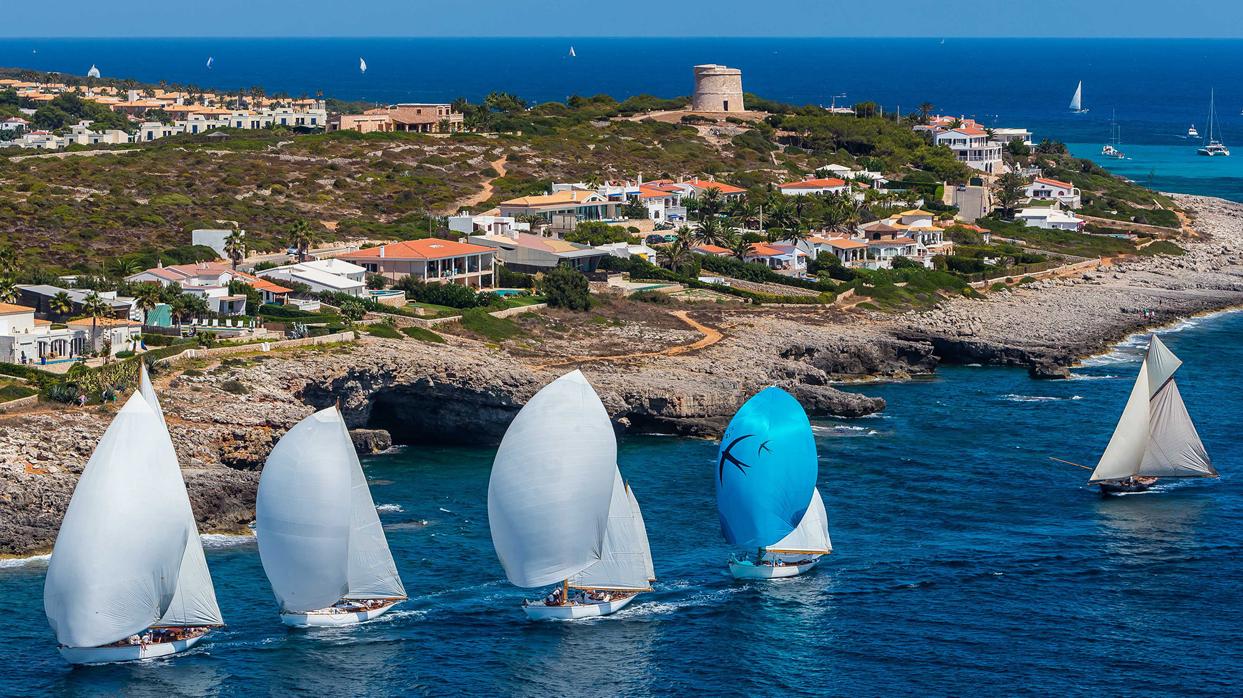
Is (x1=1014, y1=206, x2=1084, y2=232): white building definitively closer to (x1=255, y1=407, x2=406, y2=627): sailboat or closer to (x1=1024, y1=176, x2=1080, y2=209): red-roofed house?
(x1=1024, y1=176, x2=1080, y2=209): red-roofed house

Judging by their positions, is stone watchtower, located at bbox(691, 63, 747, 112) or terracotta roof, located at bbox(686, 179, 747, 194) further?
stone watchtower, located at bbox(691, 63, 747, 112)

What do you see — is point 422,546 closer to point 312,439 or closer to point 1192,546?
point 312,439

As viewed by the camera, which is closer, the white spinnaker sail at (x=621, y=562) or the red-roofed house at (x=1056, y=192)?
the white spinnaker sail at (x=621, y=562)

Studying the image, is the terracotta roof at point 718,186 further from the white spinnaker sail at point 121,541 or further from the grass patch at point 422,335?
the white spinnaker sail at point 121,541

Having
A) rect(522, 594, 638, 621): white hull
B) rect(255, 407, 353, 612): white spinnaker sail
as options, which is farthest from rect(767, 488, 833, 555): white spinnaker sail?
rect(255, 407, 353, 612): white spinnaker sail

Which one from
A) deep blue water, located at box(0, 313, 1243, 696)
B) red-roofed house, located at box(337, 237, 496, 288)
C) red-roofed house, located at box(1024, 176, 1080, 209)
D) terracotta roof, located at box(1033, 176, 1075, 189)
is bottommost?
deep blue water, located at box(0, 313, 1243, 696)

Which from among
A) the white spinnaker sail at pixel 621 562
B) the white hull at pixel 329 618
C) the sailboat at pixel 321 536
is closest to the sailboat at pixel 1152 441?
the white spinnaker sail at pixel 621 562
